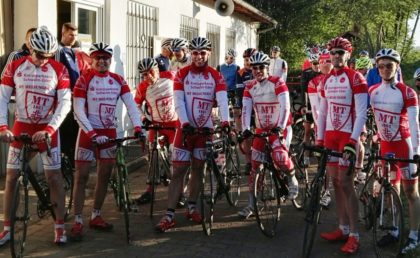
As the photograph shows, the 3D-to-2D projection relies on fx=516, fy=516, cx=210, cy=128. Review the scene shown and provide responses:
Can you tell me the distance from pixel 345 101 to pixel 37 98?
3.14 meters

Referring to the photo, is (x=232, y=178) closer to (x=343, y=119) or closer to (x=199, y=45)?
(x=199, y=45)

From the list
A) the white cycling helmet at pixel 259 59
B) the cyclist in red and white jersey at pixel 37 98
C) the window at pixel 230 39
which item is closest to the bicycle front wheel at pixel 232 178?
the white cycling helmet at pixel 259 59

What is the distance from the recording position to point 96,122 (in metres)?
5.67

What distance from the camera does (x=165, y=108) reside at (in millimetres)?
7086

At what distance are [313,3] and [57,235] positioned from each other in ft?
80.2

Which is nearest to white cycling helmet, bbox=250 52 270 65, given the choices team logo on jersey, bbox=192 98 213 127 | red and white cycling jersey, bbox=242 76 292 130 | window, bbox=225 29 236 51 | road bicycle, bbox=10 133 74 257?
red and white cycling jersey, bbox=242 76 292 130

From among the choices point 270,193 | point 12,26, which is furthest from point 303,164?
point 12,26

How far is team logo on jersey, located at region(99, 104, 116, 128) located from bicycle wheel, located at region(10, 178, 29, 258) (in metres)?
1.16

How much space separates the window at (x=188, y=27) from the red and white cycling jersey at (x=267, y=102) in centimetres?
828

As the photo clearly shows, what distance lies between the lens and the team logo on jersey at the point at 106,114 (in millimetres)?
5656

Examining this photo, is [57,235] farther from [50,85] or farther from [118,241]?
[50,85]

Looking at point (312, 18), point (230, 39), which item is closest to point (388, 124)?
point (230, 39)

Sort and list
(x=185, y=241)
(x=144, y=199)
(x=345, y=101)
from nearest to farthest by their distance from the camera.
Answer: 1. (x=345, y=101)
2. (x=185, y=241)
3. (x=144, y=199)

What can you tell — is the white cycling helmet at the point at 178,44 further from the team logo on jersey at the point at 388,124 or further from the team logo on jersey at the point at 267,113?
the team logo on jersey at the point at 388,124
